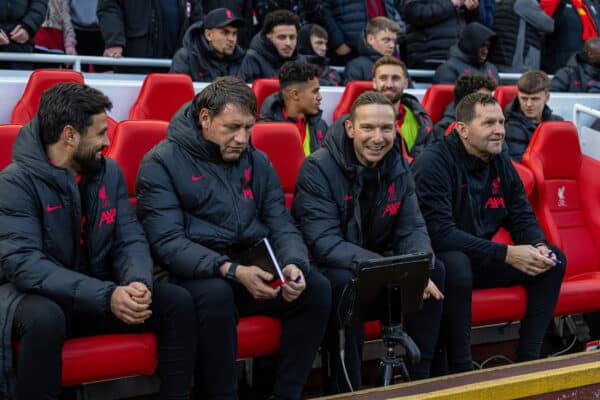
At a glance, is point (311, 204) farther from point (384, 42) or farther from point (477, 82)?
point (384, 42)

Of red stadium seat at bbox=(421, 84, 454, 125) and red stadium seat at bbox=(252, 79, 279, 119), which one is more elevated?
red stadium seat at bbox=(252, 79, 279, 119)

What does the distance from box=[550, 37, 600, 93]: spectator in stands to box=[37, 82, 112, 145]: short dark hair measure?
426 centimetres

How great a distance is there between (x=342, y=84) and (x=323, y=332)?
3.16m

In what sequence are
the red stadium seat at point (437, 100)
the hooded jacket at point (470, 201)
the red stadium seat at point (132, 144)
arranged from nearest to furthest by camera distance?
the red stadium seat at point (132, 144), the hooded jacket at point (470, 201), the red stadium seat at point (437, 100)

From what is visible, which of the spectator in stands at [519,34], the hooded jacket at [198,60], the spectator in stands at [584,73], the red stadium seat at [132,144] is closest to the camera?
the red stadium seat at [132,144]

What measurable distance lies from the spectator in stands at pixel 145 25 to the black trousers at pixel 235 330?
2.82 metres

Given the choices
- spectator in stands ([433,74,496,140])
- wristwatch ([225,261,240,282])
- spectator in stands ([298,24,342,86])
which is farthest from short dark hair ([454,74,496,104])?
wristwatch ([225,261,240,282])

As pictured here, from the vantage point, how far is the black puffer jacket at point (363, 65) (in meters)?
5.66

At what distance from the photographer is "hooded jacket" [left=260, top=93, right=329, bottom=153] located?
451 centimetres

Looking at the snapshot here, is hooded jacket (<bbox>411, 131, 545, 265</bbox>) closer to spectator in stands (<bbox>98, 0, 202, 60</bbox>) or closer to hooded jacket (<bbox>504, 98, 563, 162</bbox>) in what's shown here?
hooded jacket (<bbox>504, 98, 563, 162</bbox>)

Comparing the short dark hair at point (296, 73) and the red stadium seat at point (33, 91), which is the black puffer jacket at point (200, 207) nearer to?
the red stadium seat at point (33, 91)

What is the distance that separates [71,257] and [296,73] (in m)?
2.00

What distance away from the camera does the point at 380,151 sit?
337cm

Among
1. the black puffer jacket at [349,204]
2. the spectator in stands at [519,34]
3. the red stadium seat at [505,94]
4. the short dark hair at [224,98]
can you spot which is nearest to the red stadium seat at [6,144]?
the short dark hair at [224,98]
